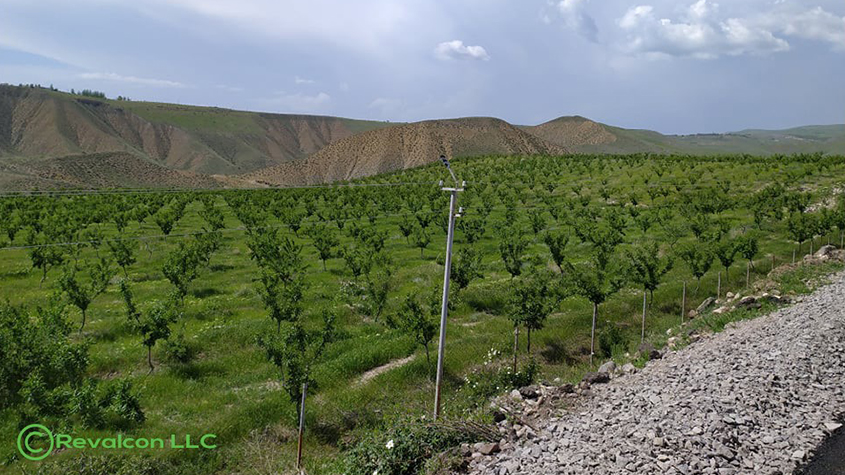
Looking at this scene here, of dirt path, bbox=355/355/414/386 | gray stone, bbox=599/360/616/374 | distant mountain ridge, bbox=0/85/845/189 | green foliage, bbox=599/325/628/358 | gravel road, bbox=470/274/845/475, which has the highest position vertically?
distant mountain ridge, bbox=0/85/845/189

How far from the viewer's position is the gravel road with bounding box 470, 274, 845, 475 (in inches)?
392

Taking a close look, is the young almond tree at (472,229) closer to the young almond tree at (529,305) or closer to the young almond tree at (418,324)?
the young almond tree at (529,305)

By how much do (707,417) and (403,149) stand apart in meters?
131

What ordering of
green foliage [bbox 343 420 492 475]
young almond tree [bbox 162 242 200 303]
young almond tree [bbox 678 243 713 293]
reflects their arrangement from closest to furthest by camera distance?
green foliage [bbox 343 420 492 475]
young almond tree [bbox 162 242 200 303]
young almond tree [bbox 678 243 713 293]

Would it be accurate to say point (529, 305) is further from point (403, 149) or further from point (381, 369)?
point (403, 149)

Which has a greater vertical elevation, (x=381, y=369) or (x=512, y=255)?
(x=512, y=255)

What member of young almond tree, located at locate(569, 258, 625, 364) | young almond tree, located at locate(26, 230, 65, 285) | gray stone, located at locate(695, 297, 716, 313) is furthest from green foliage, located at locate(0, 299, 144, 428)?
gray stone, located at locate(695, 297, 716, 313)

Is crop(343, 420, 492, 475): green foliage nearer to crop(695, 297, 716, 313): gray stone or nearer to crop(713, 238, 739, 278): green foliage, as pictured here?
crop(695, 297, 716, 313): gray stone

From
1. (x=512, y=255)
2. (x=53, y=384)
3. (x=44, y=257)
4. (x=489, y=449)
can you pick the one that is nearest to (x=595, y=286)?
(x=512, y=255)

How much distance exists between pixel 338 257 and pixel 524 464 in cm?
2663

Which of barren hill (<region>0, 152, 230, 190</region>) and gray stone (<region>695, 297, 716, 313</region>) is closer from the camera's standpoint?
gray stone (<region>695, 297, 716, 313</region>)

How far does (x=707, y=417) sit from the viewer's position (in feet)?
36.5

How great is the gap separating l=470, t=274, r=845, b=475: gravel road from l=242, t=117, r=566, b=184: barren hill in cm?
11740

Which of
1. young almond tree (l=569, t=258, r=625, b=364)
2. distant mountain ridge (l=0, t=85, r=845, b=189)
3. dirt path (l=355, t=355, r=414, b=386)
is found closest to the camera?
dirt path (l=355, t=355, r=414, b=386)
